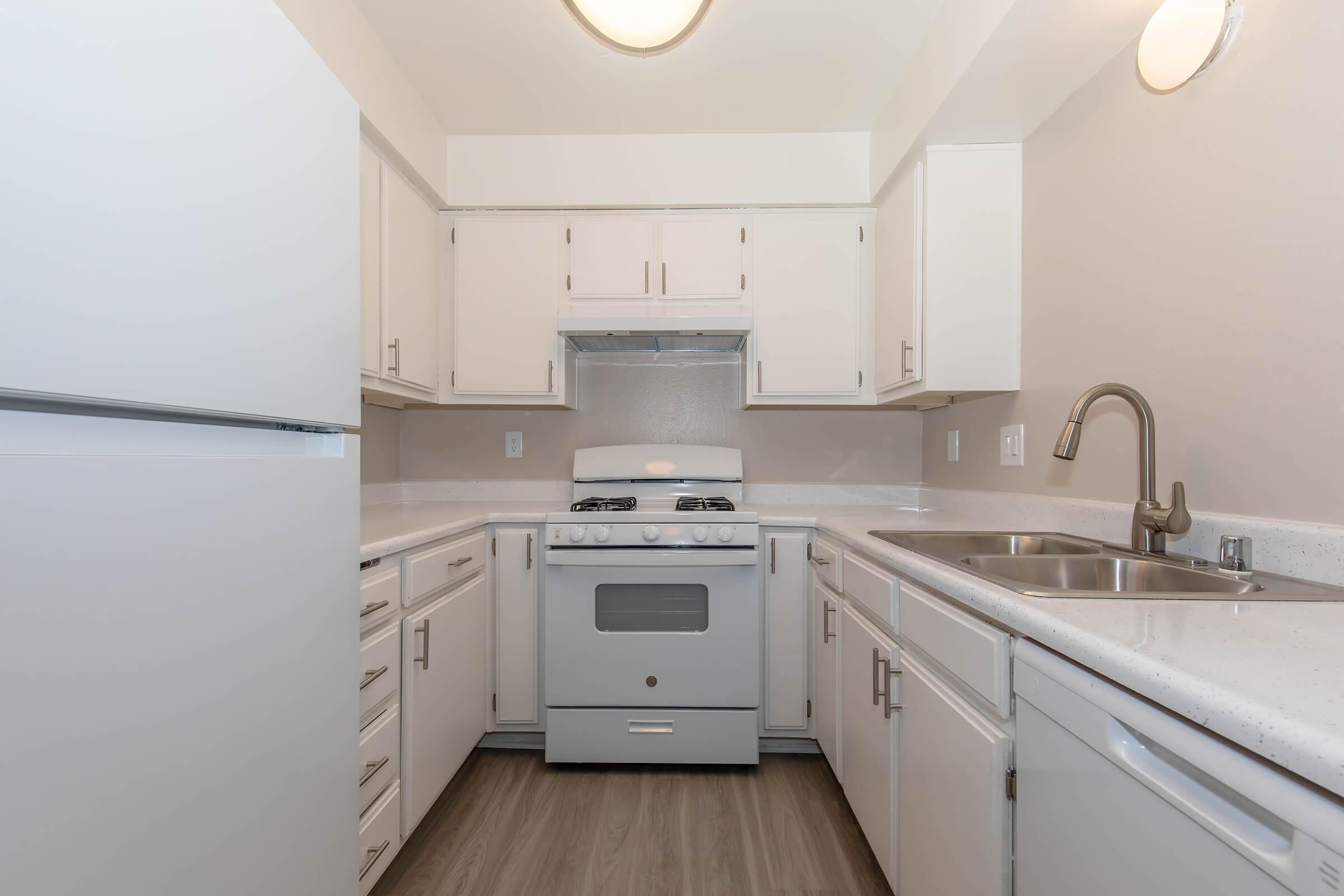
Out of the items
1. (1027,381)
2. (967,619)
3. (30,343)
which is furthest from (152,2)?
(1027,381)

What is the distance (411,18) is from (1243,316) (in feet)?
7.22

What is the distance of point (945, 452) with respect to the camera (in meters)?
2.48

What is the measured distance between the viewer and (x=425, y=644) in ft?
5.48

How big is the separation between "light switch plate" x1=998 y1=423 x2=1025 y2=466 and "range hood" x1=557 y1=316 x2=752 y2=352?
0.95 m

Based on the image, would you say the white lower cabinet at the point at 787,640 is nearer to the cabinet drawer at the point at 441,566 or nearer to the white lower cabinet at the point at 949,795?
the white lower cabinet at the point at 949,795

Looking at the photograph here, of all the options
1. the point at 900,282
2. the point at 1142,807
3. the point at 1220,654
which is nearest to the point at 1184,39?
the point at 900,282

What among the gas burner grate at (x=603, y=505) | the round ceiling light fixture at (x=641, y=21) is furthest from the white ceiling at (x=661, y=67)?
the gas burner grate at (x=603, y=505)

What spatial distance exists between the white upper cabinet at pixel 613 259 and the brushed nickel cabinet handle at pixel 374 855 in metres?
1.87

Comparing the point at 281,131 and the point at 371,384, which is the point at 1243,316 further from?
the point at 371,384

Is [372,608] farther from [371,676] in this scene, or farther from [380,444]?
[380,444]

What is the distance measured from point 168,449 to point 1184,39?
188cm

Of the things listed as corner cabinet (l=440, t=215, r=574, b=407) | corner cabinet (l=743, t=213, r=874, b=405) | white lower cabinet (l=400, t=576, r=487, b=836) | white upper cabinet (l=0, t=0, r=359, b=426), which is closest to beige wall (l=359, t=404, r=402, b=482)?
corner cabinet (l=440, t=215, r=574, b=407)

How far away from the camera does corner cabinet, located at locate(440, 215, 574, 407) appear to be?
96.5 inches

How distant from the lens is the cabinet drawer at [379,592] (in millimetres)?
Answer: 1361
